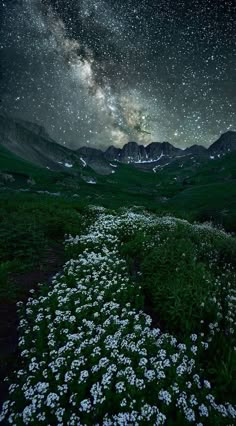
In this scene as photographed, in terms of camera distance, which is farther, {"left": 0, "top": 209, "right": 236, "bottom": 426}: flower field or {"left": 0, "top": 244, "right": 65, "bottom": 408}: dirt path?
{"left": 0, "top": 244, "right": 65, "bottom": 408}: dirt path

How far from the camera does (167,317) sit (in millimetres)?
7930

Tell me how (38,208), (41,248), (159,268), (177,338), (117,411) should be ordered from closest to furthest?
(117,411) < (177,338) < (159,268) < (41,248) < (38,208)

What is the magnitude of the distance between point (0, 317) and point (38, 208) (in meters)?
13.5

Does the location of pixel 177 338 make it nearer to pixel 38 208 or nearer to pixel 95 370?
pixel 95 370

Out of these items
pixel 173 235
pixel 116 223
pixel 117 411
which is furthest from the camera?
pixel 116 223

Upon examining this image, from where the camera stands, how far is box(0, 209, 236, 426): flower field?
5.11 m

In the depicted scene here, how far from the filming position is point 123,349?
6.38m

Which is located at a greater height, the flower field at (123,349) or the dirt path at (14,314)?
the flower field at (123,349)

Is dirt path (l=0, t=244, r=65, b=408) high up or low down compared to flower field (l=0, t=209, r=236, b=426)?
down

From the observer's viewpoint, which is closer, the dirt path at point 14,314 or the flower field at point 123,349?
the flower field at point 123,349

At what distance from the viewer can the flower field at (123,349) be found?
5.11 m

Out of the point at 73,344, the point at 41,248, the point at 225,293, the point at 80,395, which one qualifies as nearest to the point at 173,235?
the point at 225,293

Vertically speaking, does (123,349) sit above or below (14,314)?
above

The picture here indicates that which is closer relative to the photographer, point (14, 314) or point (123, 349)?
point (123, 349)
